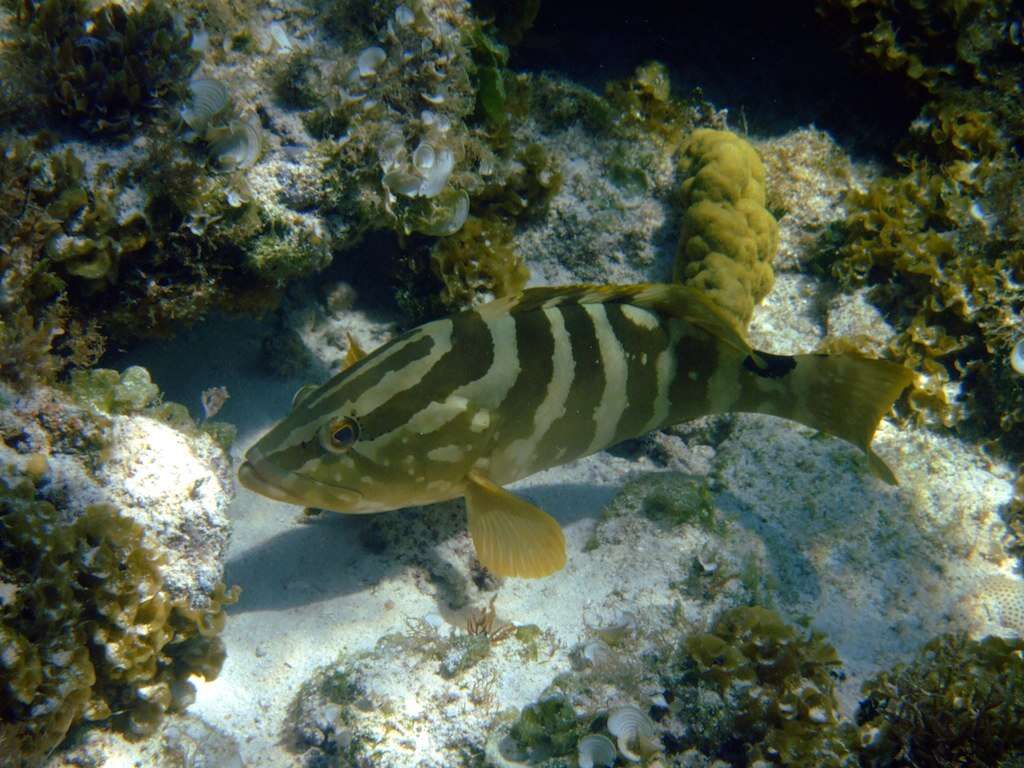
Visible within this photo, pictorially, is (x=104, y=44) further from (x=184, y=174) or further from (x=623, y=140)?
(x=623, y=140)

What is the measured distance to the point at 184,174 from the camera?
3602mm

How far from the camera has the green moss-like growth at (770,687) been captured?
299 cm

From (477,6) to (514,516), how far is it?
4.70 metres

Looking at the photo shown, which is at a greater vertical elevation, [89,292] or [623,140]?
[623,140]

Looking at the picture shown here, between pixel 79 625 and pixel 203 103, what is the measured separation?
113 inches

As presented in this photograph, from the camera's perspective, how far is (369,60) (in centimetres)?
421

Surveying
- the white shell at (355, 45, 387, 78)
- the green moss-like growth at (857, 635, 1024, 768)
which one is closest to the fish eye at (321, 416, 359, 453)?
the white shell at (355, 45, 387, 78)

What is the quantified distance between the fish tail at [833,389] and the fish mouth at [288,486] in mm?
2642

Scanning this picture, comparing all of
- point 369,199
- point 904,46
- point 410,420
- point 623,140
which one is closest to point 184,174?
point 369,199

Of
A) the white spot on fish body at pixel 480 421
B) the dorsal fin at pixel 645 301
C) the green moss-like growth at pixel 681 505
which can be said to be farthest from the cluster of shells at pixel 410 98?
the green moss-like growth at pixel 681 505

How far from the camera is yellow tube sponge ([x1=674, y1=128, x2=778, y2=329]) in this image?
507 centimetres

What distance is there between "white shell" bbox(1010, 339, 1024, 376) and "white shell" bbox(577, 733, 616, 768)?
172 inches

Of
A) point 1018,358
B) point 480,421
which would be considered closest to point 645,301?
point 480,421

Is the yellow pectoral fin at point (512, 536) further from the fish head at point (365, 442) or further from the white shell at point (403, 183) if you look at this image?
the white shell at point (403, 183)
